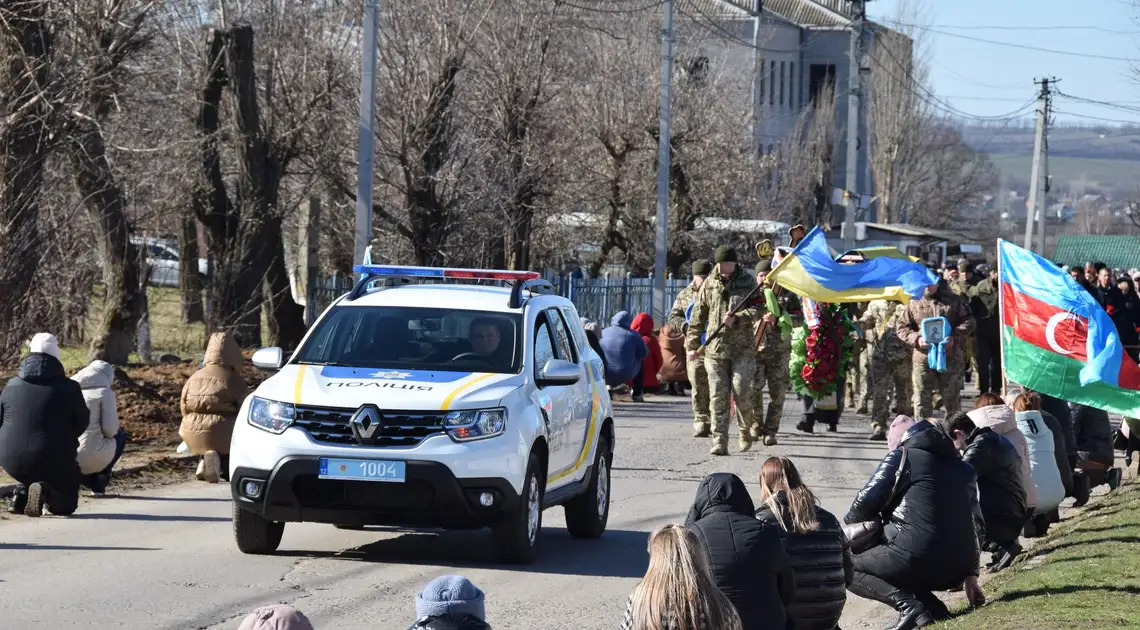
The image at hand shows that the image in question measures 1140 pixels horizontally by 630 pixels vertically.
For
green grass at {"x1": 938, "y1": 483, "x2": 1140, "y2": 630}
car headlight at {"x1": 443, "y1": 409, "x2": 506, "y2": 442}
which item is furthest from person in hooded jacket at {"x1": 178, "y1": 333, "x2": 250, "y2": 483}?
green grass at {"x1": 938, "y1": 483, "x2": 1140, "y2": 630}

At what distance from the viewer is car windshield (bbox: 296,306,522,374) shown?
1067cm

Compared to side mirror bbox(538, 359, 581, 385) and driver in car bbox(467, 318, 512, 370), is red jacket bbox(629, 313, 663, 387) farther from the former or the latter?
side mirror bbox(538, 359, 581, 385)

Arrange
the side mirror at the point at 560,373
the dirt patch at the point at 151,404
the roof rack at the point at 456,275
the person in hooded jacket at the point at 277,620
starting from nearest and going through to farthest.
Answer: the person in hooded jacket at the point at 277,620 → the side mirror at the point at 560,373 → the roof rack at the point at 456,275 → the dirt patch at the point at 151,404

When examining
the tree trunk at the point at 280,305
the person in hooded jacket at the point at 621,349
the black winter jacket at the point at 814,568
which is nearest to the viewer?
the black winter jacket at the point at 814,568

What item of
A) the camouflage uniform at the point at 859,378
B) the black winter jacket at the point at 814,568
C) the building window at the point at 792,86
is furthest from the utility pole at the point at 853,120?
the building window at the point at 792,86

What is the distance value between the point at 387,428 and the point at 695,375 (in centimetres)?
863

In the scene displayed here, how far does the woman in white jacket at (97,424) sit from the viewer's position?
1236cm

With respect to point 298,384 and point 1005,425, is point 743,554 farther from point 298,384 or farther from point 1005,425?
point 1005,425

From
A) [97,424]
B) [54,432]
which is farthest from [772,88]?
[54,432]

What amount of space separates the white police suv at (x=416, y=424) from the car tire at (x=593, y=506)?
0.53 ft

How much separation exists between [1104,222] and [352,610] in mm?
193303

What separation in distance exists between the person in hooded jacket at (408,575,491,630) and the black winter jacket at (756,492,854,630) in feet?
9.04

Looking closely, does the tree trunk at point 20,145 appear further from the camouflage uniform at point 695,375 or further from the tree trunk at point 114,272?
the camouflage uniform at point 695,375

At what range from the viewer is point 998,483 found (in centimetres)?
1039
